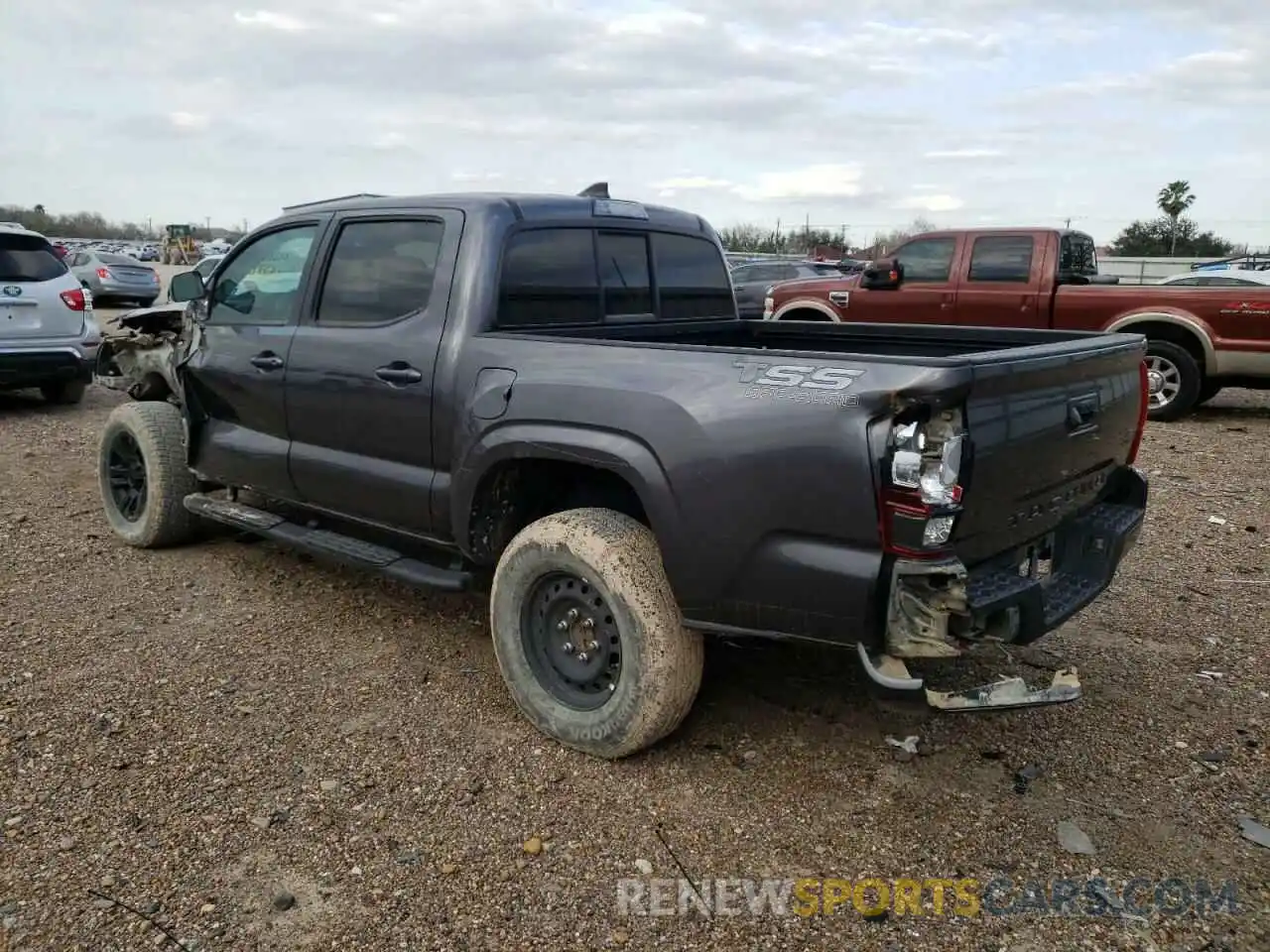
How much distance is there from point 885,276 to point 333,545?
804cm

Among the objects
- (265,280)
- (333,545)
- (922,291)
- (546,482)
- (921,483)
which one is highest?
(265,280)

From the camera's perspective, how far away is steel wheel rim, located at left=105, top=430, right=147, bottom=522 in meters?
5.52

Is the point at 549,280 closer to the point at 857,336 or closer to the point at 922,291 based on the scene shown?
the point at 857,336

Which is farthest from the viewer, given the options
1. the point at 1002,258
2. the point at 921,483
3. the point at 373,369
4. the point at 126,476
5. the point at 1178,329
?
the point at 1002,258

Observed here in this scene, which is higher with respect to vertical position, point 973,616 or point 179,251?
point 179,251

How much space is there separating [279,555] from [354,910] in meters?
3.12

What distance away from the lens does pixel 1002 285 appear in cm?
1011

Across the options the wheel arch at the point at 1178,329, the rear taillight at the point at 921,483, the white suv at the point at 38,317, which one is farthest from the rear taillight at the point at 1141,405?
the white suv at the point at 38,317

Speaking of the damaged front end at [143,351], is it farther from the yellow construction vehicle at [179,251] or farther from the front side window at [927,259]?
the yellow construction vehicle at [179,251]

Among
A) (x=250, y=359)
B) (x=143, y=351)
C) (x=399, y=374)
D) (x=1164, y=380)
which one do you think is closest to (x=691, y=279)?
(x=399, y=374)

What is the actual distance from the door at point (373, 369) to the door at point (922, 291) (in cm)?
763

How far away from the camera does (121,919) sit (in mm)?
2494

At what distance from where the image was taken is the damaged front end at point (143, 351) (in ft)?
18.7

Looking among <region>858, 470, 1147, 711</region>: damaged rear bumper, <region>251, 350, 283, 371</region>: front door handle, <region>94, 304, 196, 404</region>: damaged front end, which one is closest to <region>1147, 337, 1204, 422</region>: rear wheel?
<region>858, 470, 1147, 711</region>: damaged rear bumper
